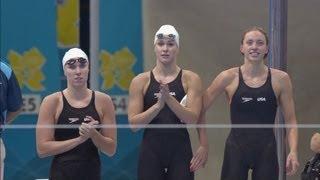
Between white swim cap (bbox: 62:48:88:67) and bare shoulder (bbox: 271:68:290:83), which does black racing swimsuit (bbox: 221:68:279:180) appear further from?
white swim cap (bbox: 62:48:88:67)

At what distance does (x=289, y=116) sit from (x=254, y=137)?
15 centimetres

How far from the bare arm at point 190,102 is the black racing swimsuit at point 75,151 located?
255 millimetres

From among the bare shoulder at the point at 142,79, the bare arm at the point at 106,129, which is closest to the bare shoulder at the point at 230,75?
the bare shoulder at the point at 142,79

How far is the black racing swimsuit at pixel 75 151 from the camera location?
2760 mm

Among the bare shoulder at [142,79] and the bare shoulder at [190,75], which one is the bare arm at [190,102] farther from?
the bare shoulder at [142,79]

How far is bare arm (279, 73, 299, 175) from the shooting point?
2.87 m

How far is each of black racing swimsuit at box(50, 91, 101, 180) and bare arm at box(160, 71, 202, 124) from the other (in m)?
0.25

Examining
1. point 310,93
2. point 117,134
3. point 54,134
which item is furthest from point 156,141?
point 310,93

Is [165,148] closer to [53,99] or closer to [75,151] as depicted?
[75,151]

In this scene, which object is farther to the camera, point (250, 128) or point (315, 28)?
point (315, 28)

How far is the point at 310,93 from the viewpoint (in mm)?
3152

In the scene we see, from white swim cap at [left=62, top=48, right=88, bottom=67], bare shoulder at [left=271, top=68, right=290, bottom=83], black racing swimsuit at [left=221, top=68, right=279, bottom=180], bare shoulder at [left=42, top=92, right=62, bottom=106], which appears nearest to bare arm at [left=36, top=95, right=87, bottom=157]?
bare shoulder at [left=42, top=92, right=62, bottom=106]

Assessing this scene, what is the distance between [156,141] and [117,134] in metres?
0.18

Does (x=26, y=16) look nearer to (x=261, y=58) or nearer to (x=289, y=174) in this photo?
(x=261, y=58)
